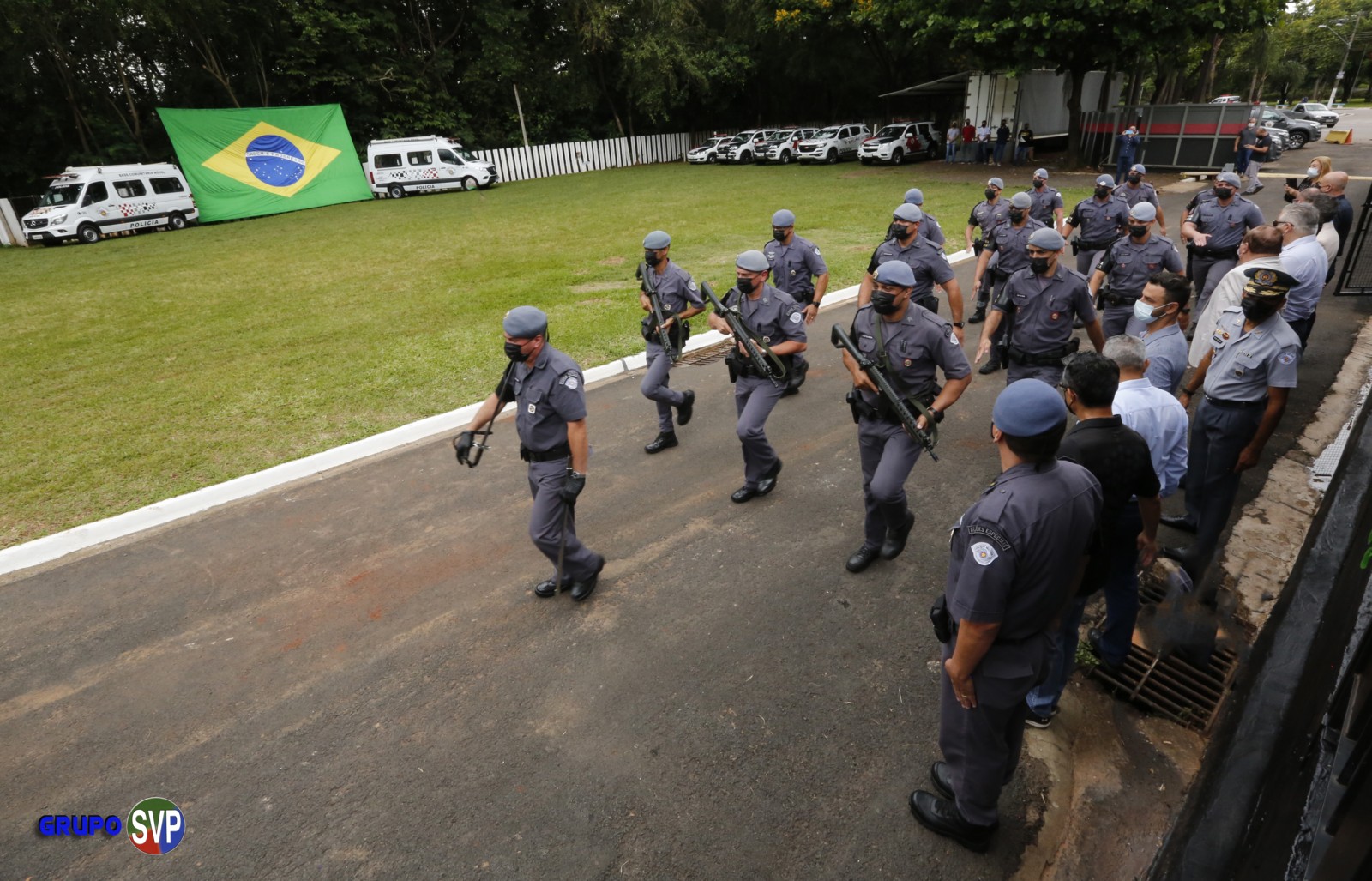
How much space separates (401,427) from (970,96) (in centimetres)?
2748

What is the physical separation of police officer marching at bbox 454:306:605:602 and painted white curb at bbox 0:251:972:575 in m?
2.86

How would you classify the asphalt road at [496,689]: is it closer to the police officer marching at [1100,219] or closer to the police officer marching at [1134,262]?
the police officer marching at [1134,262]

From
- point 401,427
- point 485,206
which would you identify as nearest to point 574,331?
point 401,427

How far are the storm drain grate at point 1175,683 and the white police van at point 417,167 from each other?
96.6 ft

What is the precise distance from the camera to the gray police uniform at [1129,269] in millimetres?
6305

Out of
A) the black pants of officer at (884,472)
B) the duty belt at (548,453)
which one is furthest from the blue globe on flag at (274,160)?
the black pants of officer at (884,472)

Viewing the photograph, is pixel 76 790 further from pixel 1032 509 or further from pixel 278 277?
pixel 278 277

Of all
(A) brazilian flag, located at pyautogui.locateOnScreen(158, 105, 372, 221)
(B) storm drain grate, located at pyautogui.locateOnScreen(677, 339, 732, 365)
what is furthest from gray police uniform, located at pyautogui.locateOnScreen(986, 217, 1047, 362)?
(A) brazilian flag, located at pyautogui.locateOnScreen(158, 105, 372, 221)

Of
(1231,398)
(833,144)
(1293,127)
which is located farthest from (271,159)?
(1293,127)

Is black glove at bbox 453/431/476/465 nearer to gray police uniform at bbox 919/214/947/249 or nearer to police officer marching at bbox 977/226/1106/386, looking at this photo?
police officer marching at bbox 977/226/1106/386

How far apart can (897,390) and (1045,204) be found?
7072mm

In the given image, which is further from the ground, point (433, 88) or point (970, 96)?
point (433, 88)

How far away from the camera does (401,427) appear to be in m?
7.23

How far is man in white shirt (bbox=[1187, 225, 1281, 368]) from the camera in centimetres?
471
